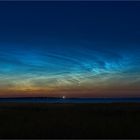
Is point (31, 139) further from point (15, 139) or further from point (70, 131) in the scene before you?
point (70, 131)

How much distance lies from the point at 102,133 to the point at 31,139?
440 cm

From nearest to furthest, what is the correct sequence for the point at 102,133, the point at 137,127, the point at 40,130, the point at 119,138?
the point at 119,138 < the point at 102,133 < the point at 40,130 < the point at 137,127

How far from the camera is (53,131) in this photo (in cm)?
1947

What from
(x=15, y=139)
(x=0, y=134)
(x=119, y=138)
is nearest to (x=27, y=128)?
(x=0, y=134)

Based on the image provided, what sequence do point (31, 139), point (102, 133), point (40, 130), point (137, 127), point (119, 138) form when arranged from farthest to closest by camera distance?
point (137, 127) < point (40, 130) < point (102, 133) < point (119, 138) < point (31, 139)

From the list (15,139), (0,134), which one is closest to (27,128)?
(0,134)

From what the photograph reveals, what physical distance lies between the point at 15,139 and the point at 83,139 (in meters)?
3.29

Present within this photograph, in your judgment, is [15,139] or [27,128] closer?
[15,139]

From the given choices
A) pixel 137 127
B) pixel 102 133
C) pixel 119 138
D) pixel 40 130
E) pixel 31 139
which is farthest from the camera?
pixel 137 127

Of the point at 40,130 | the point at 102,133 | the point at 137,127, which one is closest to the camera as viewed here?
the point at 102,133

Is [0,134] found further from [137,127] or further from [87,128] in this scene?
[137,127]

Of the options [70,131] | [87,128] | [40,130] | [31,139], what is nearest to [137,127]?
[87,128]

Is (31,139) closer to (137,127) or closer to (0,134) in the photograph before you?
(0,134)

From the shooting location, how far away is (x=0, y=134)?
59.4 feet
